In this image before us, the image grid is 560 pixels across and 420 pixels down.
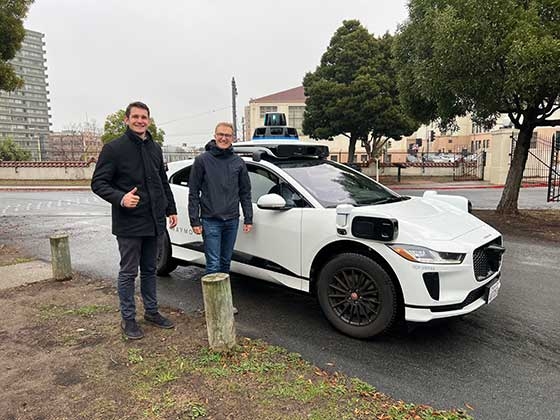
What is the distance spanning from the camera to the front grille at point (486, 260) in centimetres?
341

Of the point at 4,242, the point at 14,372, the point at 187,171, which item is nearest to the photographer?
the point at 14,372

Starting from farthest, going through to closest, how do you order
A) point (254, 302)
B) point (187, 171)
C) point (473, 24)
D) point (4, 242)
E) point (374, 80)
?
point (374, 80)
point (4, 242)
point (473, 24)
point (187, 171)
point (254, 302)

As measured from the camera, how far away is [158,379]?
2.95m

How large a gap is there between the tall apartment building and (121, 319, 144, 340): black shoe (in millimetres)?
75720

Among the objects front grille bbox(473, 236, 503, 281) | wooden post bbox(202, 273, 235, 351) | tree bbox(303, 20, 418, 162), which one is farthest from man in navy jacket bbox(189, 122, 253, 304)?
tree bbox(303, 20, 418, 162)

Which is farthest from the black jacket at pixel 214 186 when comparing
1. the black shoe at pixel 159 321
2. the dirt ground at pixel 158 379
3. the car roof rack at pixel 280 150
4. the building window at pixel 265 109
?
the building window at pixel 265 109

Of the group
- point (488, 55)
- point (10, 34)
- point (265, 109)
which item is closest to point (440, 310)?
point (488, 55)

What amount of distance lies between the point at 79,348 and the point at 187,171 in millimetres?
2474

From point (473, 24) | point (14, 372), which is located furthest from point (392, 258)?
point (473, 24)

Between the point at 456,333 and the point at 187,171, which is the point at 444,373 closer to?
the point at 456,333

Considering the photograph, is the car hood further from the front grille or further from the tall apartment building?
the tall apartment building

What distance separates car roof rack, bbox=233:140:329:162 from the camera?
4.53 meters

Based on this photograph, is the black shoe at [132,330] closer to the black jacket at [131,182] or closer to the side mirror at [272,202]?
the black jacket at [131,182]

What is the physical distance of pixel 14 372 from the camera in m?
3.11
